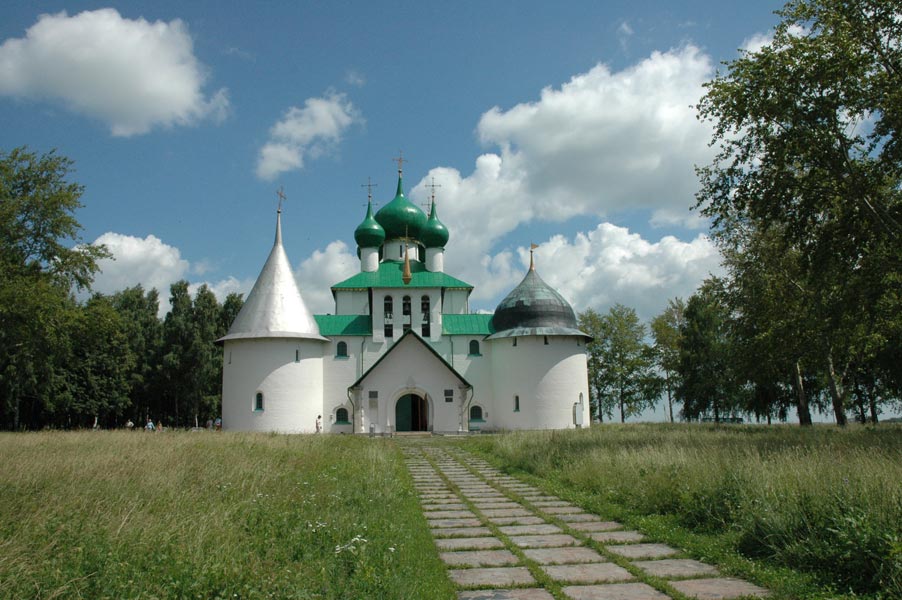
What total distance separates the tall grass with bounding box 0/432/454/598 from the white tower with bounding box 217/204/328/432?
65.0 ft

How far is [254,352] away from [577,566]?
26133 millimetres

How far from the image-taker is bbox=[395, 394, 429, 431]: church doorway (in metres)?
33.7

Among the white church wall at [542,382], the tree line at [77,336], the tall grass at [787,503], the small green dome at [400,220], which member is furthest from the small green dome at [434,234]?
the tall grass at [787,503]

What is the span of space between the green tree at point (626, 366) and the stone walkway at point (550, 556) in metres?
37.2

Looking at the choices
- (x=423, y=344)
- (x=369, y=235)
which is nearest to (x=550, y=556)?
(x=423, y=344)

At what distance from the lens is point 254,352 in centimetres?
2984

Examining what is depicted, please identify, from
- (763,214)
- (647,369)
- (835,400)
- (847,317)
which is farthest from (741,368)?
(647,369)

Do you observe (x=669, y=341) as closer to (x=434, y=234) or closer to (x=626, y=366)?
(x=626, y=366)

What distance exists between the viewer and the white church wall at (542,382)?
101ft

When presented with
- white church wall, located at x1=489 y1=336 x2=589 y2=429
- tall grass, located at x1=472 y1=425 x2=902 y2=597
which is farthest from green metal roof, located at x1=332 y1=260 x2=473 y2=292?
tall grass, located at x1=472 y1=425 x2=902 y2=597

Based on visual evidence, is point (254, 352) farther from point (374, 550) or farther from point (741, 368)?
point (374, 550)

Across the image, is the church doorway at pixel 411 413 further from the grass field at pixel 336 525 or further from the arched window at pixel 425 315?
the grass field at pixel 336 525

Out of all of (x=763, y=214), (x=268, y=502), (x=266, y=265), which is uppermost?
(x=266, y=265)

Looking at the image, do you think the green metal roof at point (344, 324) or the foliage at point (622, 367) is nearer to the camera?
the green metal roof at point (344, 324)
